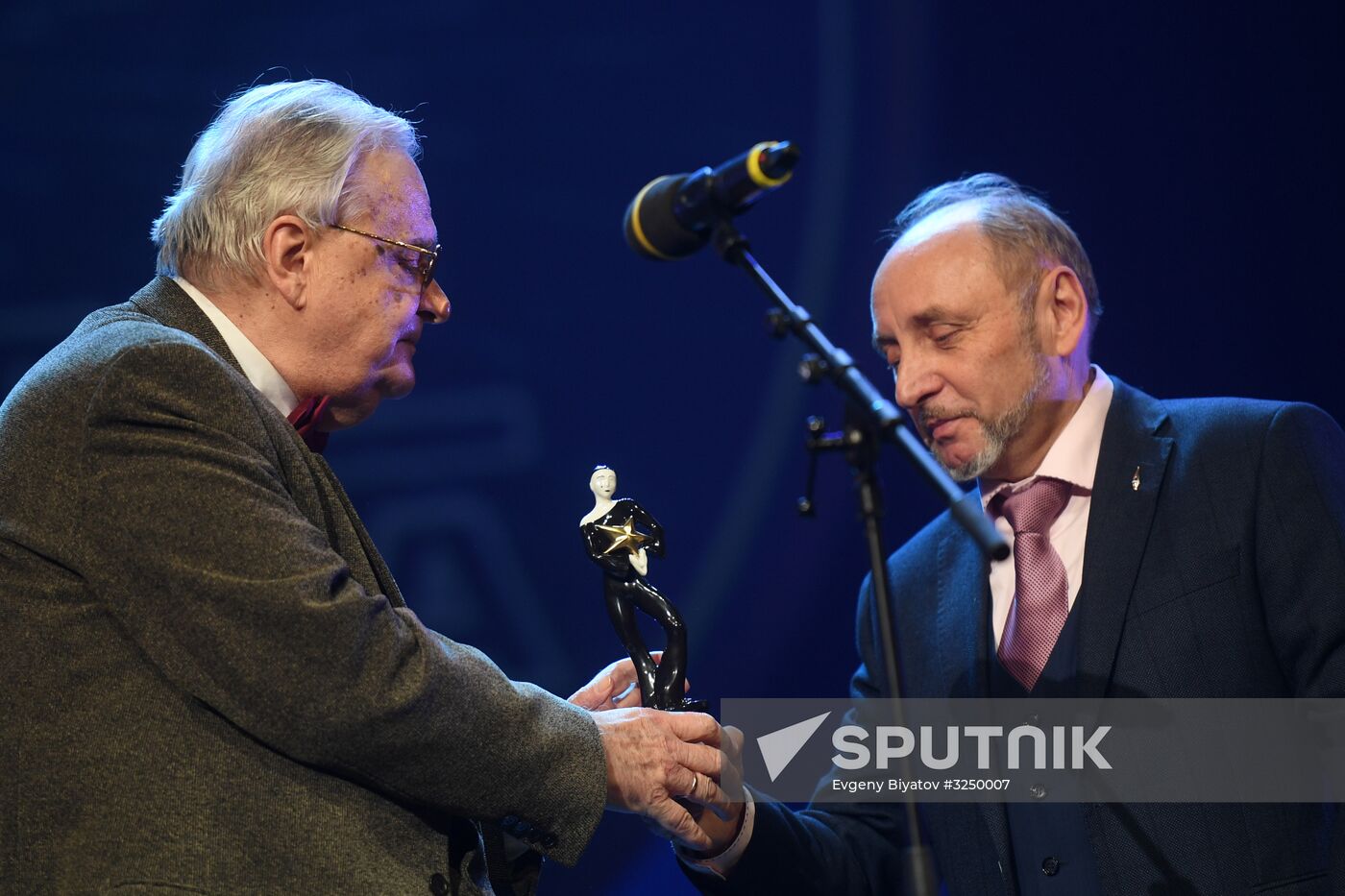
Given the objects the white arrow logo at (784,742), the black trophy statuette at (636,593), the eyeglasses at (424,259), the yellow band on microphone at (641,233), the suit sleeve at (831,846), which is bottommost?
the white arrow logo at (784,742)

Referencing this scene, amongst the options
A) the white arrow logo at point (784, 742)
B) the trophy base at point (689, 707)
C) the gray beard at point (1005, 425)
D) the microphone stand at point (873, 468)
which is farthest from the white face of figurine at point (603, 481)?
the white arrow logo at point (784, 742)

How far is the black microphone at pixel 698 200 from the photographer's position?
66.1 inches

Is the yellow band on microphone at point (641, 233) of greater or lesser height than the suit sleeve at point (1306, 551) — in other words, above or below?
above

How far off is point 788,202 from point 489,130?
0.80 metres

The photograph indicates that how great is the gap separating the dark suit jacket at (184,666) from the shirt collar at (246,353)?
0.24 metres

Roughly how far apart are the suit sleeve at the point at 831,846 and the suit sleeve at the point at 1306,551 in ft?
2.38

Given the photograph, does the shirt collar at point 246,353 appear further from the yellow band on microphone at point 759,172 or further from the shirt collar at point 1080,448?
the shirt collar at point 1080,448

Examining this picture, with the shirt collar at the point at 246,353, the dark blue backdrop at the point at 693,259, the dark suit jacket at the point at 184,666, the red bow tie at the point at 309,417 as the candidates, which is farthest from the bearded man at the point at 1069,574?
the shirt collar at the point at 246,353

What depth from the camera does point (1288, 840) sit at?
2207 millimetres

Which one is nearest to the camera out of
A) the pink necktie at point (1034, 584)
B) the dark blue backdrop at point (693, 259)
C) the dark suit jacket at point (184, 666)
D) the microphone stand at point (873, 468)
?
the microphone stand at point (873, 468)

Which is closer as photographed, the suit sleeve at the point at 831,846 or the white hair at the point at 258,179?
the white hair at the point at 258,179

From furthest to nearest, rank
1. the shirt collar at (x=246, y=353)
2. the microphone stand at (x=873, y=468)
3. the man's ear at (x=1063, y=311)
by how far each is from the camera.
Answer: the man's ear at (x=1063, y=311) → the shirt collar at (x=246, y=353) → the microphone stand at (x=873, y=468)

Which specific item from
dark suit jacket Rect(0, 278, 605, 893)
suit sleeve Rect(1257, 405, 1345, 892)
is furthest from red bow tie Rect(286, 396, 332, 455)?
suit sleeve Rect(1257, 405, 1345, 892)

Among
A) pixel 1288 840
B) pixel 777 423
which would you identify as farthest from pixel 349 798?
pixel 777 423
